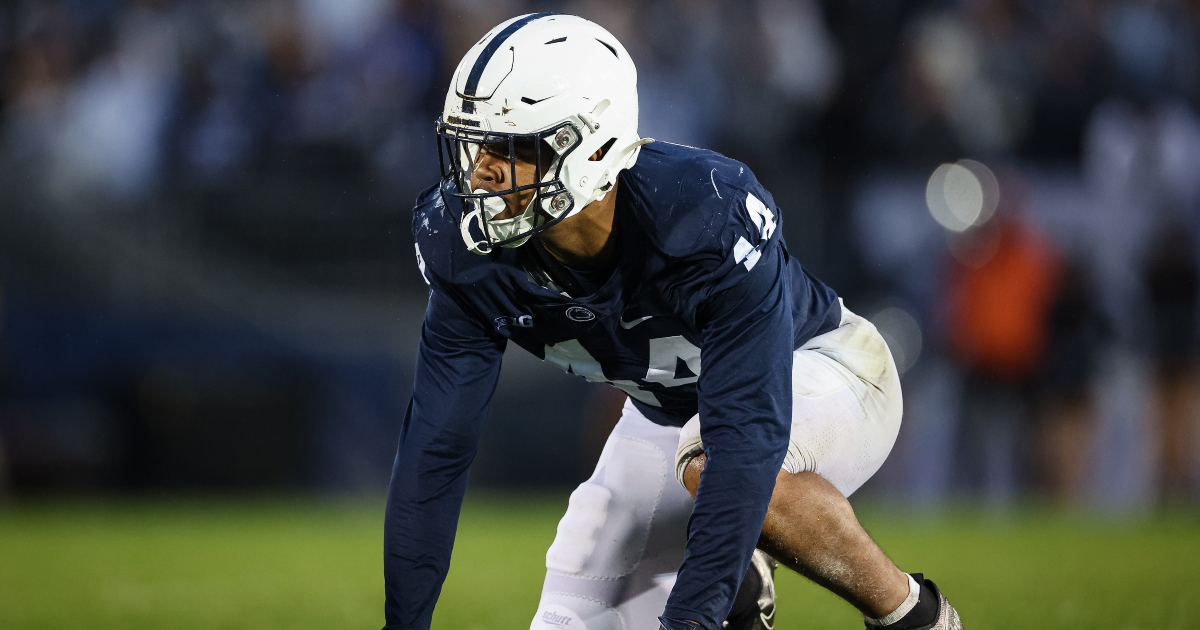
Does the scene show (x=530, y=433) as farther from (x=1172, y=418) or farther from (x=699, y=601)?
(x=699, y=601)

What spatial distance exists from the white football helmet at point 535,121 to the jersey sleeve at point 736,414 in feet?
1.17

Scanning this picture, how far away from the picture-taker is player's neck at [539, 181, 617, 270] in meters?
3.03

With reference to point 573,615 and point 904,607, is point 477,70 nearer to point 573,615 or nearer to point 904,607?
point 573,615

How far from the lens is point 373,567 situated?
6.46 m

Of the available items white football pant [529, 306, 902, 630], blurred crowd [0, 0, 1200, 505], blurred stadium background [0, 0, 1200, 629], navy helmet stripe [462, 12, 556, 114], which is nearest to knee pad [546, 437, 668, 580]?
white football pant [529, 306, 902, 630]

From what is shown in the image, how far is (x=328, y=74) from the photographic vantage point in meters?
9.56

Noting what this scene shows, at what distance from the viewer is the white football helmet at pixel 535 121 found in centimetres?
292

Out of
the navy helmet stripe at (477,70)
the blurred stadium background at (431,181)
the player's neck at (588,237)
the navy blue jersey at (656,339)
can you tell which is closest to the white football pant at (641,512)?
the navy blue jersey at (656,339)

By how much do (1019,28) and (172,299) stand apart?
596cm

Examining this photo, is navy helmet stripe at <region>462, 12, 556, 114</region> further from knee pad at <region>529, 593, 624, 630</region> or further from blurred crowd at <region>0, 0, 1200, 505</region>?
blurred crowd at <region>0, 0, 1200, 505</region>

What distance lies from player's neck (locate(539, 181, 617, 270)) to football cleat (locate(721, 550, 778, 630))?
3.54ft

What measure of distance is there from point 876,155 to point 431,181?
291cm

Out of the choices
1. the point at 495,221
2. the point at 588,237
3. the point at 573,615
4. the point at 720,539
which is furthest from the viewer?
the point at 573,615

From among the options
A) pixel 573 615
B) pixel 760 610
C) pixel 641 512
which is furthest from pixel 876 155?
pixel 573 615
